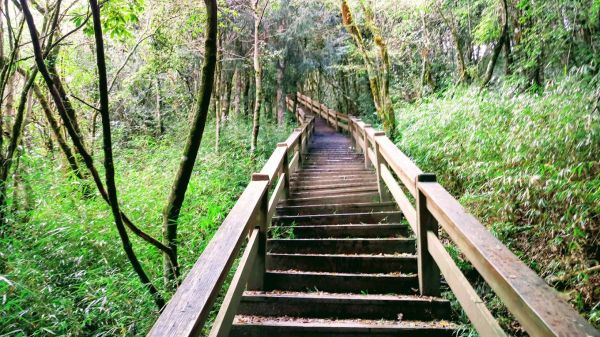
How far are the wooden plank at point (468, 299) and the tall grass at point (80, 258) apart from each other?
6.90 ft

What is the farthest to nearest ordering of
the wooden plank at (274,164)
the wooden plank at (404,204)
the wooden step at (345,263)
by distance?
the wooden plank at (274,164), the wooden step at (345,263), the wooden plank at (404,204)

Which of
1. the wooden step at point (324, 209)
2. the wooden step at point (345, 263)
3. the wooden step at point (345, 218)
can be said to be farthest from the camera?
the wooden step at point (324, 209)

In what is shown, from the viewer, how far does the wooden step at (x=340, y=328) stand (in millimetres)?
2350

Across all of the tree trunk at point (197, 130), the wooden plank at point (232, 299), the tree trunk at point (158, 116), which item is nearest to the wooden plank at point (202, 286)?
the wooden plank at point (232, 299)

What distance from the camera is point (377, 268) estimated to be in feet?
10.8

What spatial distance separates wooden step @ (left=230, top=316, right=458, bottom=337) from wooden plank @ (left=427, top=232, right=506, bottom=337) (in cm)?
45

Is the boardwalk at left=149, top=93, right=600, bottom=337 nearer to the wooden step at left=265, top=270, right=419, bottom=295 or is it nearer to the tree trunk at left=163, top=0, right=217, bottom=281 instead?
the wooden step at left=265, top=270, right=419, bottom=295

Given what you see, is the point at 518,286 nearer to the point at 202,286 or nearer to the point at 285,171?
the point at 202,286

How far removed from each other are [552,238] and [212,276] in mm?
2947

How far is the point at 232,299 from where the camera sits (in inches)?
80.1

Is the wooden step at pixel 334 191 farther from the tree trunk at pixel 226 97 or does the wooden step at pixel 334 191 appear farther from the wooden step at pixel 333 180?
the tree trunk at pixel 226 97

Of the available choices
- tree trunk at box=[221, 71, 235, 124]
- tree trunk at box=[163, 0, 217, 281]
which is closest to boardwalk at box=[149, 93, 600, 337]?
tree trunk at box=[163, 0, 217, 281]


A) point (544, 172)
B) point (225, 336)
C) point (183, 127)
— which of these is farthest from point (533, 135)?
point (183, 127)

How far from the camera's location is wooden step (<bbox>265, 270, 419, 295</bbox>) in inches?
116
